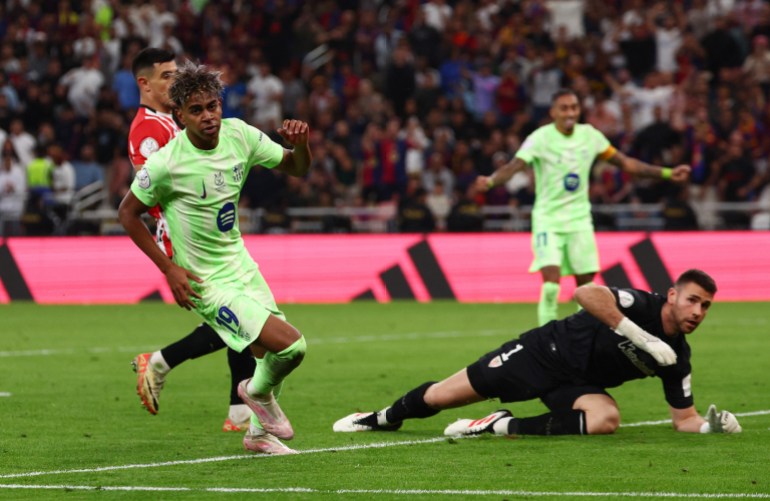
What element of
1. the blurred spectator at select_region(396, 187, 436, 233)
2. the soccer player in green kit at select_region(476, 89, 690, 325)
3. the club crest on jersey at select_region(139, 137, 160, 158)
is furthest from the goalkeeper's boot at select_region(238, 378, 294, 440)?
the blurred spectator at select_region(396, 187, 436, 233)

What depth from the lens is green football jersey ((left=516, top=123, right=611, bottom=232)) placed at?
588 inches

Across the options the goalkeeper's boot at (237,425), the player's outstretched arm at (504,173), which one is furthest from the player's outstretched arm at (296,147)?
the player's outstretched arm at (504,173)

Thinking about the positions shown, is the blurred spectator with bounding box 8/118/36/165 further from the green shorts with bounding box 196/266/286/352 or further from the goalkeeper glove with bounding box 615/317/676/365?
the goalkeeper glove with bounding box 615/317/676/365

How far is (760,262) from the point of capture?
21.8m

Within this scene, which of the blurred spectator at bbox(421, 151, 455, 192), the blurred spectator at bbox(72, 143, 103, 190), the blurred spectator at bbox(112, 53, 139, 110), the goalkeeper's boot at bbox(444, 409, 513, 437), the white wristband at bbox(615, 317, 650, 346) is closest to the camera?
the white wristband at bbox(615, 317, 650, 346)

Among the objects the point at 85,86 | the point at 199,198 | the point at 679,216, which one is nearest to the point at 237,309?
the point at 199,198

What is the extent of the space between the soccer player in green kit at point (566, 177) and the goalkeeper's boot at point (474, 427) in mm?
5683

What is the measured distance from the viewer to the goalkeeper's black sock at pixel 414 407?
30.3 ft

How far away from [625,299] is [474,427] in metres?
1.23

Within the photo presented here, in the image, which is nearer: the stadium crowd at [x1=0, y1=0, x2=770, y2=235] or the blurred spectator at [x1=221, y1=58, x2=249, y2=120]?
the stadium crowd at [x1=0, y1=0, x2=770, y2=235]

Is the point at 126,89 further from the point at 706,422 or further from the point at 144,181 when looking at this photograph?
the point at 706,422

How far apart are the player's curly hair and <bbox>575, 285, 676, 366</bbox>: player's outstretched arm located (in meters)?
2.44

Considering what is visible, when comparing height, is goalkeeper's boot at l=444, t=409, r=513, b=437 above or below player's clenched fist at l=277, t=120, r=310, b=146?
below

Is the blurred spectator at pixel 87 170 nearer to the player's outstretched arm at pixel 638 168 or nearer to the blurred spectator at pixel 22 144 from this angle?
the blurred spectator at pixel 22 144
